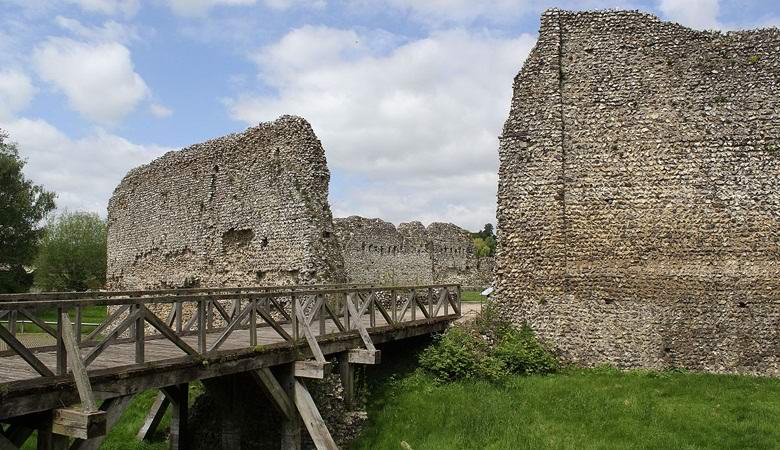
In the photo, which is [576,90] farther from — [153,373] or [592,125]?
[153,373]

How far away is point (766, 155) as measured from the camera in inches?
528

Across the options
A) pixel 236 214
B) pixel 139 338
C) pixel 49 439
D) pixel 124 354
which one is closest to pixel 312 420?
pixel 124 354

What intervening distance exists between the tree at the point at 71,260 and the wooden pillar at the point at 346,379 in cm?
3480

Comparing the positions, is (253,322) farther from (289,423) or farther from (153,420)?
(153,420)

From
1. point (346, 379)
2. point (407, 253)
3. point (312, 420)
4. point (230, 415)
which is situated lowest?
point (230, 415)

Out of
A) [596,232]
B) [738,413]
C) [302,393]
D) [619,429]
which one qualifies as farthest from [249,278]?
[738,413]

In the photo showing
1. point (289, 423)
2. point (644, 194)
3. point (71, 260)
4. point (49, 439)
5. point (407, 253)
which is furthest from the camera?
point (71, 260)

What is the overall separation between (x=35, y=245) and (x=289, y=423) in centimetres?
2907

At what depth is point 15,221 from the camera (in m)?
32.2

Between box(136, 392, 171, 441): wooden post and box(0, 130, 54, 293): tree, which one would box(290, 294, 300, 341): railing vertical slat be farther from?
box(0, 130, 54, 293): tree

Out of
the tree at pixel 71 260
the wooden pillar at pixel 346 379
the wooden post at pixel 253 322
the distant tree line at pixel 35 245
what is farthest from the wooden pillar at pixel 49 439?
the tree at pixel 71 260

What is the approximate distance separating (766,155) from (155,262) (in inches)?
648

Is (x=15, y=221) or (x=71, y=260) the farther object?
(x=71, y=260)

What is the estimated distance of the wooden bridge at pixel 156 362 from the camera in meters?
6.53
